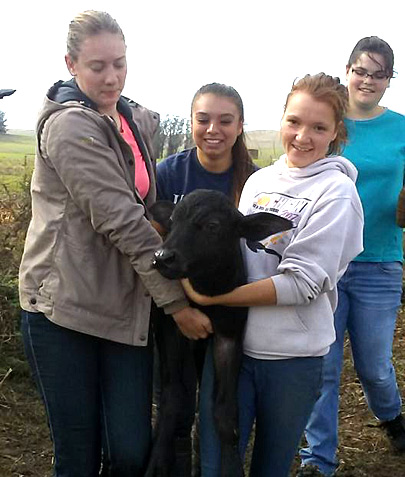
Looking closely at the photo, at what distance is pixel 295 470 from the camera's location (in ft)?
15.5

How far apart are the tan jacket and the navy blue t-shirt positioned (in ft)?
1.73

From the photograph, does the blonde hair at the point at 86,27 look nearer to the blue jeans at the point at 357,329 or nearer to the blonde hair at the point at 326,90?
the blonde hair at the point at 326,90

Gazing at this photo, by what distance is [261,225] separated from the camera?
305cm

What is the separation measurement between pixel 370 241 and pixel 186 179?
139 centimetres

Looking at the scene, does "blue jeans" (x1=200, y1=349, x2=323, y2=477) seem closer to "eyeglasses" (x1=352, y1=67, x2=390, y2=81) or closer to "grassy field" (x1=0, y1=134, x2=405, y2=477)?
"grassy field" (x1=0, y1=134, x2=405, y2=477)

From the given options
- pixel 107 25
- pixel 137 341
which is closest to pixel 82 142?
pixel 107 25

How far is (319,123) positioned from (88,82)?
3.21 feet

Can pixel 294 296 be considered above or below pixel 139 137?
below

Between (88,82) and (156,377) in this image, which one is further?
(156,377)

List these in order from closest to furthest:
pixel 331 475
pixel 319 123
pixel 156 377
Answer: pixel 319 123
pixel 156 377
pixel 331 475

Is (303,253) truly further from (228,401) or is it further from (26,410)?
(26,410)

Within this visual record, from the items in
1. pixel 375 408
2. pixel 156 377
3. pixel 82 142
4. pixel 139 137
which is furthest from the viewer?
pixel 375 408

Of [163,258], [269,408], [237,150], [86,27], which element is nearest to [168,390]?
[269,408]

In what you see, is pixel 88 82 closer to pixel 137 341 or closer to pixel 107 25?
pixel 107 25
